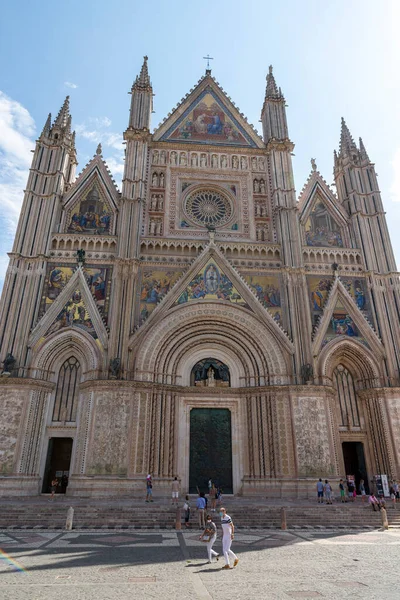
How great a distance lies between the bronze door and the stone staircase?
14.4ft

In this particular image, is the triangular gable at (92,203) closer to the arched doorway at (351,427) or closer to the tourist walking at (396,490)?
the arched doorway at (351,427)

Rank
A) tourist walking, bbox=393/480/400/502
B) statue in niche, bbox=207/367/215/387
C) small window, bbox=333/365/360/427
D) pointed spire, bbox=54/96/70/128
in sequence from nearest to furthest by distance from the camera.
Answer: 1. tourist walking, bbox=393/480/400/502
2. small window, bbox=333/365/360/427
3. statue in niche, bbox=207/367/215/387
4. pointed spire, bbox=54/96/70/128

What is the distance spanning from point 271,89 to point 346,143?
6.58 m

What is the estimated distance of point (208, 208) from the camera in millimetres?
25406

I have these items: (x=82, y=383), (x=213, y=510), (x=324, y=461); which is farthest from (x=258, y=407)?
(x=82, y=383)

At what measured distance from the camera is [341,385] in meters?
21.7

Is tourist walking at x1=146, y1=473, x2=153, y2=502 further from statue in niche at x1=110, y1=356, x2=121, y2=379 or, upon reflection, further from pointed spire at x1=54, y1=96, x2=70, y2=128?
pointed spire at x1=54, y1=96, x2=70, y2=128

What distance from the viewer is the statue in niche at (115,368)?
19156mm

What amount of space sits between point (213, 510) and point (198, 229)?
48.4ft

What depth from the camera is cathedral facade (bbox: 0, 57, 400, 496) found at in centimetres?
1877

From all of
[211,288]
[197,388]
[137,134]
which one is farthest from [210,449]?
[137,134]

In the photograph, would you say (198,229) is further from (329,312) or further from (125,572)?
(125,572)

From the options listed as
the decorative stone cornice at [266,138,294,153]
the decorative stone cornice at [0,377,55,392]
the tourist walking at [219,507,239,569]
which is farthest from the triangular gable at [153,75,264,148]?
the tourist walking at [219,507,239,569]

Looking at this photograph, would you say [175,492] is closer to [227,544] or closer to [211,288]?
[227,544]
